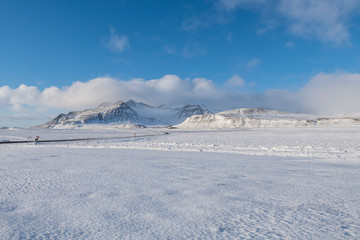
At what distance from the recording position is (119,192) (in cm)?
629

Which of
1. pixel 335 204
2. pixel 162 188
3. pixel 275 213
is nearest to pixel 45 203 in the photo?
pixel 162 188

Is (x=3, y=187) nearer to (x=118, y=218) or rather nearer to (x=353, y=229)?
(x=118, y=218)

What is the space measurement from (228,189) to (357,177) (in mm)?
5608

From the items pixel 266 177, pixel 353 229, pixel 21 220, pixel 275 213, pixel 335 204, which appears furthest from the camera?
pixel 266 177

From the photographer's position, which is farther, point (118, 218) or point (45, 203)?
point (45, 203)

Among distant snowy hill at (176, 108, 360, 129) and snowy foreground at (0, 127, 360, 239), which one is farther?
distant snowy hill at (176, 108, 360, 129)

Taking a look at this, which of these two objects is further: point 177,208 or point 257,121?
point 257,121

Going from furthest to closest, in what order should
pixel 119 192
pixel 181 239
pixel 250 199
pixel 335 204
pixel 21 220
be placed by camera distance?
pixel 119 192 < pixel 250 199 < pixel 335 204 < pixel 21 220 < pixel 181 239

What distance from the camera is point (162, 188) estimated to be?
6.76 m

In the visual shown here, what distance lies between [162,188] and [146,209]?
1749 millimetres

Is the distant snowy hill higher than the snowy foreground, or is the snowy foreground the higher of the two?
the distant snowy hill

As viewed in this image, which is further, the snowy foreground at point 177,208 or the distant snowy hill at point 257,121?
the distant snowy hill at point 257,121

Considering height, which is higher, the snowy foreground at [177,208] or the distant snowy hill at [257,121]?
the distant snowy hill at [257,121]

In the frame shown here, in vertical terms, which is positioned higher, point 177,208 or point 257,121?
point 257,121
